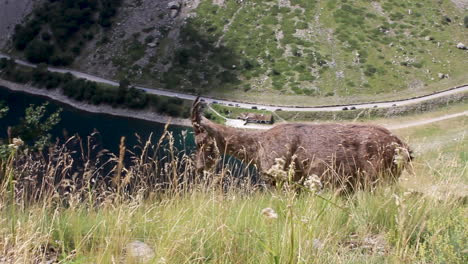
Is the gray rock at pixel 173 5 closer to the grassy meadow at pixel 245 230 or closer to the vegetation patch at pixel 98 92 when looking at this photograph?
the vegetation patch at pixel 98 92

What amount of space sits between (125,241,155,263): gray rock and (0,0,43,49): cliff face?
17504 cm

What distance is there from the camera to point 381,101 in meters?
122

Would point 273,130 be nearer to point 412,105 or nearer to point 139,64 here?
point 412,105

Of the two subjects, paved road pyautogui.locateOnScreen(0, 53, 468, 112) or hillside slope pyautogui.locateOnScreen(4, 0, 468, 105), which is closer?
paved road pyautogui.locateOnScreen(0, 53, 468, 112)

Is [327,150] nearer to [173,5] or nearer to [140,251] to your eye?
[140,251]

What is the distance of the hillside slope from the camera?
133875mm

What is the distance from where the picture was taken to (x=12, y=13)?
579 ft

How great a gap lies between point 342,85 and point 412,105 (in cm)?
2429

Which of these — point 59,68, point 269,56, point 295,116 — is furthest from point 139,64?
point 295,116

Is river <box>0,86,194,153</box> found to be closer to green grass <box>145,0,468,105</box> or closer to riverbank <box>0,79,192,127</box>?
riverbank <box>0,79,192,127</box>

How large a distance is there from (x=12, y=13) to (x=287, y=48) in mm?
90189

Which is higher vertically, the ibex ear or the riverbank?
the ibex ear

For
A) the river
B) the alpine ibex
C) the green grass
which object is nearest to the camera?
the alpine ibex

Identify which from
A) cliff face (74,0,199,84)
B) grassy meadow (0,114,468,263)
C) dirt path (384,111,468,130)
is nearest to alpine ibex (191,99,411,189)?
grassy meadow (0,114,468,263)
